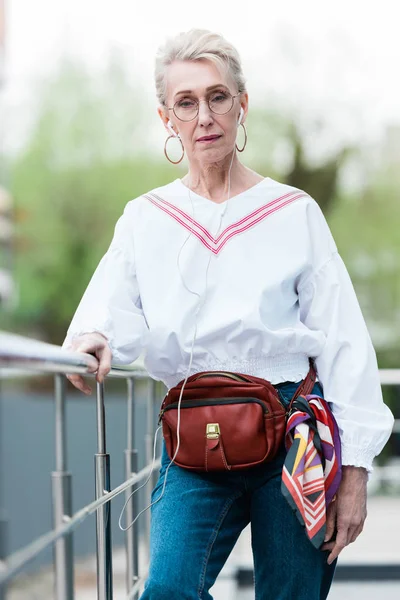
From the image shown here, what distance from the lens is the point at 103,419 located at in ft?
6.91

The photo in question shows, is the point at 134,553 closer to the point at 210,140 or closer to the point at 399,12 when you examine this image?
the point at 210,140

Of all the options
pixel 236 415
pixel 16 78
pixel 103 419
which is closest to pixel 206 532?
pixel 236 415

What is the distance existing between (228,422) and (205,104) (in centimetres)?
60

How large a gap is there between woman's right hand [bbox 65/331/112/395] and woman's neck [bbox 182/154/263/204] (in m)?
0.36

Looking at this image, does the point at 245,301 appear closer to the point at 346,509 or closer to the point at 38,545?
the point at 346,509

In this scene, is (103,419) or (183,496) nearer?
(183,496)

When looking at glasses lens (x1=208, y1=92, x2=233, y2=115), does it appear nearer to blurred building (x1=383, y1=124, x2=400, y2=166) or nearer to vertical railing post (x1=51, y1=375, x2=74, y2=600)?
vertical railing post (x1=51, y1=375, x2=74, y2=600)

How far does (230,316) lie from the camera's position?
6.15ft

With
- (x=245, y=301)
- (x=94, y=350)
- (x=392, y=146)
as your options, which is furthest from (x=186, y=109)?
(x=392, y=146)

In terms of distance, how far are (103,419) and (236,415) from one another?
0.36 meters

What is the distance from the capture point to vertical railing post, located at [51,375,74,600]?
1.76 meters

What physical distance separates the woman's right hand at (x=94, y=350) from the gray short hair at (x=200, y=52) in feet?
1.66

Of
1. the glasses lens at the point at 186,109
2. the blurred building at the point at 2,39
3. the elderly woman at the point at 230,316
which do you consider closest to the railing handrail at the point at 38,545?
the elderly woman at the point at 230,316

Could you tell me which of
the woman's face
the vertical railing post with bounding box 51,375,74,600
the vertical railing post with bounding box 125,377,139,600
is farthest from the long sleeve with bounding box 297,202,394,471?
the vertical railing post with bounding box 125,377,139,600
